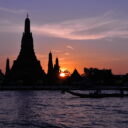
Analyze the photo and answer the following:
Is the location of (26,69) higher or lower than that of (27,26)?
lower

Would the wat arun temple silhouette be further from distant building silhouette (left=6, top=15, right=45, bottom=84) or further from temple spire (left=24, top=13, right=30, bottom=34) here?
temple spire (left=24, top=13, right=30, bottom=34)

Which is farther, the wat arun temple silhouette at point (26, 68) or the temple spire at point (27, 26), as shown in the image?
the temple spire at point (27, 26)

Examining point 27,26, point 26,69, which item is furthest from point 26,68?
point 27,26

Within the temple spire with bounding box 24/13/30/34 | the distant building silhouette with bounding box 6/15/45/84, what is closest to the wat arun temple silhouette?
the distant building silhouette with bounding box 6/15/45/84

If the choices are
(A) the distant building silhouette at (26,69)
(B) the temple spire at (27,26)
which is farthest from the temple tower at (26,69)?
(B) the temple spire at (27,26)

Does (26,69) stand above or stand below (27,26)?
below

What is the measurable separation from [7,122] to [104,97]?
58123mm

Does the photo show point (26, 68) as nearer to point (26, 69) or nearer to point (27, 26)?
point (26, 69)

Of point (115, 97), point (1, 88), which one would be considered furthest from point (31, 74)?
point (115, 97)

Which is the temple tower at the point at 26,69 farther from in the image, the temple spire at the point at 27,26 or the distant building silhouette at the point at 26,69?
the temple spire at the point at 27,26

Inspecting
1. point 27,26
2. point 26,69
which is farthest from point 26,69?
point 27,26

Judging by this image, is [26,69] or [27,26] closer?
[26,69]

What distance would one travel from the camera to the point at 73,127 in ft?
140

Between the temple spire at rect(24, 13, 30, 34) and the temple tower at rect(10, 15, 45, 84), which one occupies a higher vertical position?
the temple spire at rect(24, 13, 30, 34)
